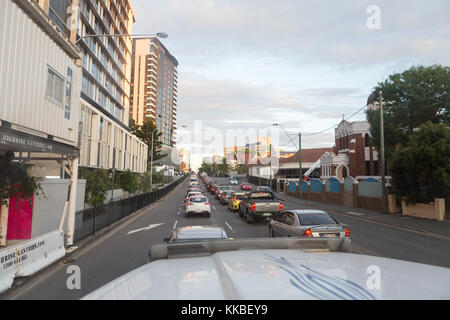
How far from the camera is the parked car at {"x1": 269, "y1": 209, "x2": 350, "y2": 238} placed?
898 centimetres

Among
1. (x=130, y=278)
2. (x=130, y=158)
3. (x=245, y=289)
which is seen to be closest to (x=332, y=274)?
(x=245, y=289)

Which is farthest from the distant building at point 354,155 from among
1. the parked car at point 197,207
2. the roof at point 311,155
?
the roof at point 311,155

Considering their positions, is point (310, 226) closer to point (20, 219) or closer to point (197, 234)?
point (197, 234)

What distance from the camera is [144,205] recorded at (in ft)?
89.7

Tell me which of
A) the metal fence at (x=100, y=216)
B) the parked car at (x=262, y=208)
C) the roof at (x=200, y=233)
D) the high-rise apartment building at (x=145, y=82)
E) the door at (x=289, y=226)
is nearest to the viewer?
the roof at (x=200, y=233)

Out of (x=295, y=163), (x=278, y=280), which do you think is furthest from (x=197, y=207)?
(x=295, y=163)

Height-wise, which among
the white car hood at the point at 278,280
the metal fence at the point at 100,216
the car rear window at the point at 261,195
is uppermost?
the white car hood at the point at 278,280

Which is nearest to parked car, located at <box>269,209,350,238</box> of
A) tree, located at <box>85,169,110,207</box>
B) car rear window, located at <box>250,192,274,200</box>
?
car rear window, located at <box>250,192,274,200</box>

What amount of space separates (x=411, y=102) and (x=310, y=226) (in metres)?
24.9

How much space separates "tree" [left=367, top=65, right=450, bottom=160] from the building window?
25572 mm

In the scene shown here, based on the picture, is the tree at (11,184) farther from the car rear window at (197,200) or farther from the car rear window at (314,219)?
the car rear window at (197,200)

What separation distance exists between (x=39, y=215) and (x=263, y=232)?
9.48 metres

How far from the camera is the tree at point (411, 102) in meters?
27.1

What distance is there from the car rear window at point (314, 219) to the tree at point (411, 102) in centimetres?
1987
